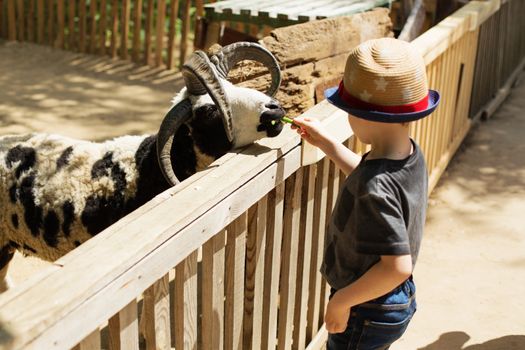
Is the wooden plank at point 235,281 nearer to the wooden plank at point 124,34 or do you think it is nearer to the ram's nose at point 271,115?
the ram's nose at point 271,115

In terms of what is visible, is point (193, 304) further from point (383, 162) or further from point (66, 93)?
point (66, 93)

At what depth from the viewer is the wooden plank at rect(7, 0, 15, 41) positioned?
11773 mm

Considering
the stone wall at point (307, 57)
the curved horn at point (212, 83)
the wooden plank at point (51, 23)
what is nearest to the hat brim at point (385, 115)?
the curved horn at point (212, 83)

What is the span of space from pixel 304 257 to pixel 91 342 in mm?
1794

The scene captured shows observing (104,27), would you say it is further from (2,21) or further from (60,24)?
(2,21)

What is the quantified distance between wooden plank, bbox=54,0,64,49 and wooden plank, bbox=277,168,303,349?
8.95 m

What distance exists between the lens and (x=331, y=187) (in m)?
3.89

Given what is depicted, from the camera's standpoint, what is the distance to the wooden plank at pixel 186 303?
2504 millimetres

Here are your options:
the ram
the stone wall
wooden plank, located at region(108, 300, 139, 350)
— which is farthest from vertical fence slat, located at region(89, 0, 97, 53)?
wooden plank, located at region(108, 300, 139, 350)

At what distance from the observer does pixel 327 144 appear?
3131 mm

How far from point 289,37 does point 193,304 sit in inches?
107

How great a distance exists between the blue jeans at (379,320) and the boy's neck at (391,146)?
0.54 meters

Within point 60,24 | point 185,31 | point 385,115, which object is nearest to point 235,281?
point 385,115

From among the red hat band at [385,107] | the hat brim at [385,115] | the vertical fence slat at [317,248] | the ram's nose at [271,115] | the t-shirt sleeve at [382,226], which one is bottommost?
the vertical fence slat at [317,248]
